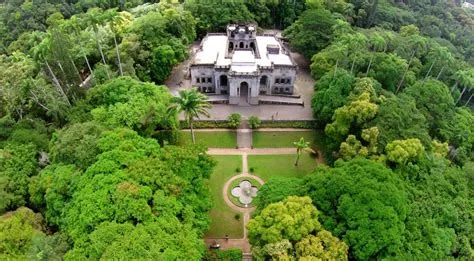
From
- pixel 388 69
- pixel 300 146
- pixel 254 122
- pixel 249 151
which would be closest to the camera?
pixel 300 146

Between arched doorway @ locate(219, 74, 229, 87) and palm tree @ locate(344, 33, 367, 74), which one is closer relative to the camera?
palm tree @ locate(344, 33, 367, 74)

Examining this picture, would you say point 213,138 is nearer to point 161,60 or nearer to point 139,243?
point 161,60

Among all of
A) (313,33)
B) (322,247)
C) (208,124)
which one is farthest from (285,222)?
(313,33)

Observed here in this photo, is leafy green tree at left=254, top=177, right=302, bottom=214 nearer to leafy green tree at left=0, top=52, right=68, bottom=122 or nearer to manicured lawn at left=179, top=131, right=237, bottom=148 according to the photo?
manicured lawn at left=179, top=131, right=237, bottom=148

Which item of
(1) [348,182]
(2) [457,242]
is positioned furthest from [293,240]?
(2) [457,242]

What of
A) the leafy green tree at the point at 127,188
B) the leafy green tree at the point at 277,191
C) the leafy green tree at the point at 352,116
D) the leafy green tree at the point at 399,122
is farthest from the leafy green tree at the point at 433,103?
the leafy green tree at the point at 127,188

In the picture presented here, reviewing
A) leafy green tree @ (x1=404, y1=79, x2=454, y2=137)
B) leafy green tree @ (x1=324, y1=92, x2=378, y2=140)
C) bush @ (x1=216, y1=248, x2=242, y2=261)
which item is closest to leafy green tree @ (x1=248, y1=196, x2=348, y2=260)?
bush @ (x1=216, y1=248, x2=242, y2=261)
